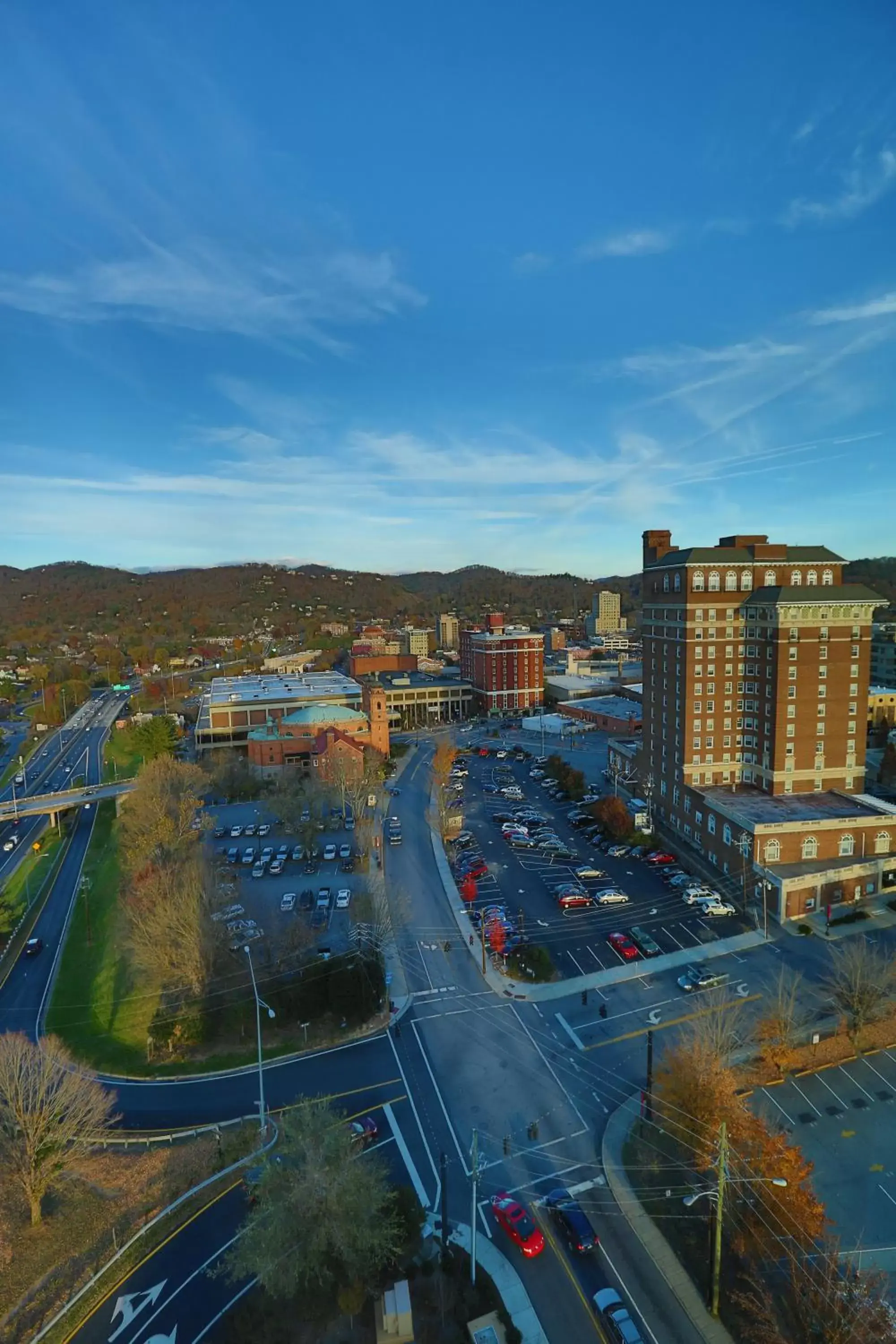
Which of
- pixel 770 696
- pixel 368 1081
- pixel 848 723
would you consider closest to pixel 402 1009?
pixel 368 1081

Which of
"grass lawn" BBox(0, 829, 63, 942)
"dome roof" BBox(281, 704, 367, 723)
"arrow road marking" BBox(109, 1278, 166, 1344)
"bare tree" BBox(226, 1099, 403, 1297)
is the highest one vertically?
"dome roof" BBox(281, 704, 367, 723)

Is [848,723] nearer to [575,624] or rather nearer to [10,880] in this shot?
[10,880]

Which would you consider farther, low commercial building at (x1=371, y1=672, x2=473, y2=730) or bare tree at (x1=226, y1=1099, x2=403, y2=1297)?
low commercial building at (x1=371, y1=672, x2=473, y2=730)

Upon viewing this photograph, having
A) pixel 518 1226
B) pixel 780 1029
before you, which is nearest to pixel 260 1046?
pixel 518 1226

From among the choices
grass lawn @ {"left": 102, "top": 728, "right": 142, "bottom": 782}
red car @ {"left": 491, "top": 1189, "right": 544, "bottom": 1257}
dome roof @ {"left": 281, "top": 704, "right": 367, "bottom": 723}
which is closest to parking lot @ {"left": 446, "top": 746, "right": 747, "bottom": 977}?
red car @ {"left": 491, "top": 1189, "right": 544, "bottom": 1257}

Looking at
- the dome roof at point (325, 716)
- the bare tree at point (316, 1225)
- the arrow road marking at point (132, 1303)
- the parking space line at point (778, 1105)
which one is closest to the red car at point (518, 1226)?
the bare tree at point (316, 1225)

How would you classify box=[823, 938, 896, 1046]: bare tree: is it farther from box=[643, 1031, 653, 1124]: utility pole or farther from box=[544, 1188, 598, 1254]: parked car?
box=[544, 1188, 598, 1254]: parked car

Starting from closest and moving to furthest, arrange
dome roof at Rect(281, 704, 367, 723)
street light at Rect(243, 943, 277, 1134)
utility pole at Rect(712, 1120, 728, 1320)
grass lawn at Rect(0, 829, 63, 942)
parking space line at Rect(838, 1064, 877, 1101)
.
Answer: utility pole at Rect(712, 1120, 728, 1320) → street light at Rect(243, 943, 277, 1134) → parking space line at Rect(838, 1064, 877, 1101) → grass lawn at Rect(0, 829, 63, 942) → dome roof at Rect(281, 704, 367, 723)
